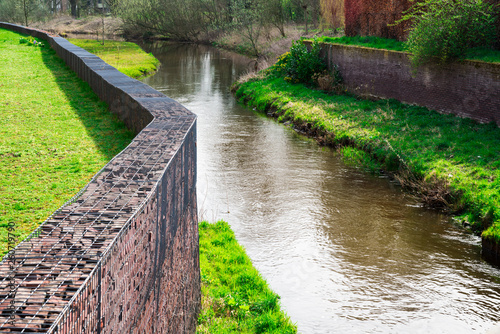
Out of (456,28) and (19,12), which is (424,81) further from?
(19,12)

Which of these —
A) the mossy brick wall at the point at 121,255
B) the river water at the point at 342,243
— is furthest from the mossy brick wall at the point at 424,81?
the mossy brick wall at the point at 121,255

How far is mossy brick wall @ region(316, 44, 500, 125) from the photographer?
12.2m

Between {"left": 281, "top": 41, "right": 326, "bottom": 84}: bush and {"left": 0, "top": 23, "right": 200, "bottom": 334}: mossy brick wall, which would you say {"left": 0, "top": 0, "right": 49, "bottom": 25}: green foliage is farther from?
{"left": 0, "top": 23, "right": 200, "bottom": 334}: mossy brick wall

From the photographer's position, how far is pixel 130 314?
2770 mm

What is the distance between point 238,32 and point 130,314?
35.8m

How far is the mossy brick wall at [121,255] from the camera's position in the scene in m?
2.07

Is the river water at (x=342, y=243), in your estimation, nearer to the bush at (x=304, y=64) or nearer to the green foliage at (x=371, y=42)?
the green foliage at (x=371, y=42)

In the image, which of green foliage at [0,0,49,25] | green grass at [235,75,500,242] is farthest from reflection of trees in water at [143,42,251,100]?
green foliage at [0,0,49,25]

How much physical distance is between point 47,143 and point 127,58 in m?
23.9

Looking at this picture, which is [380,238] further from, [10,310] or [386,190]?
[10,310]

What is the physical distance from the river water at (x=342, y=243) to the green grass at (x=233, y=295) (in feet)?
1.16

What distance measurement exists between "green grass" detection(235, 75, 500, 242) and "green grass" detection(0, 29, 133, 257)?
5957 mm

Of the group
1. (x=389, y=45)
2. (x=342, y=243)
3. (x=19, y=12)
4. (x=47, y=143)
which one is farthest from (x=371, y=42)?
(x=19, y=12)

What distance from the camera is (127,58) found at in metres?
30.7
